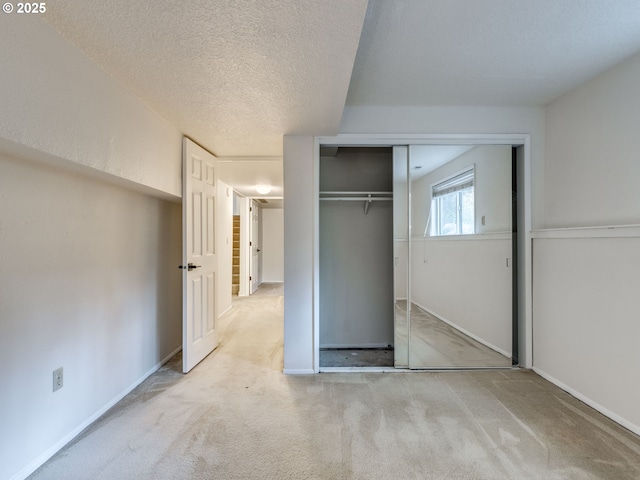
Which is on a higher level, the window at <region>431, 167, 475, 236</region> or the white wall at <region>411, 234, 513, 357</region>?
the window at <region>431, 167, 475, 236</region>

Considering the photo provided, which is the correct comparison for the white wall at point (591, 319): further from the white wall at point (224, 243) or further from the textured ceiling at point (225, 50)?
the white wall at point (224, 243)

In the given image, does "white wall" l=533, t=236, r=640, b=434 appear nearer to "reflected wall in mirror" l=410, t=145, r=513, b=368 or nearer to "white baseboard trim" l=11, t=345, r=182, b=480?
"reflected wall in mirror" l=410, t=145, r=513, b=368

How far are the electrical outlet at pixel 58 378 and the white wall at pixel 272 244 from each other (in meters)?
6.47

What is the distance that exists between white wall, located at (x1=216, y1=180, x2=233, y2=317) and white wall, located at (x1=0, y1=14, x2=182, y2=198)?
95.2 inches

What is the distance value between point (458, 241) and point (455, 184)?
528mm

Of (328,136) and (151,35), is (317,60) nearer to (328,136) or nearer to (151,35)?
(151,35)

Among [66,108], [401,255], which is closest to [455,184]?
[401,255]

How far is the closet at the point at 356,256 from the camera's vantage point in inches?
127

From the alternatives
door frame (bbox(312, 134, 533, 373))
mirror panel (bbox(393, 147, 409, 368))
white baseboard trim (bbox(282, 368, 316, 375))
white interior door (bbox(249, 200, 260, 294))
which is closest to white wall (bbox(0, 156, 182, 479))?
white baseboard trim (bbox(282, 368, 316, 375))

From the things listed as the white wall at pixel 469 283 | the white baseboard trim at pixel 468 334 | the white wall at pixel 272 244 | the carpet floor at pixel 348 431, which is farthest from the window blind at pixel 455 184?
the white wall at pixel 272 244

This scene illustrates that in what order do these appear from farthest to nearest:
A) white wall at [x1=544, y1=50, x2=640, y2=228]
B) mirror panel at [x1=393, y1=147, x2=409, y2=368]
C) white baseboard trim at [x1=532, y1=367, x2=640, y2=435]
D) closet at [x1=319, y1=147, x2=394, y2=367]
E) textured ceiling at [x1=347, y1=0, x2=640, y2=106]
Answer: closet at [x1=319, y1=147, x2=394, y2=367], mirror panel at [x1=393, y1=147, x2=409, y2=368], white wall at [x1=544, y1=50, x2=640, y2=228], white baseboard trim at [x1=532, y1=367, x2=640, y2=435], textured ceiling at [x1=347, y1=0, x2=640, y2=106]

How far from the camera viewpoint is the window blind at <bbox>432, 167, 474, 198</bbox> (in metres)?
2.66

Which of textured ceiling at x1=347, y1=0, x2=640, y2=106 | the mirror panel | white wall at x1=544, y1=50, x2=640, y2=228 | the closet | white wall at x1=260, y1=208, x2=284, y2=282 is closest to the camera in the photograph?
textured ceiling at x1=347, y1=0, x2=640, y2=106

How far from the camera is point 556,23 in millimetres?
1588
